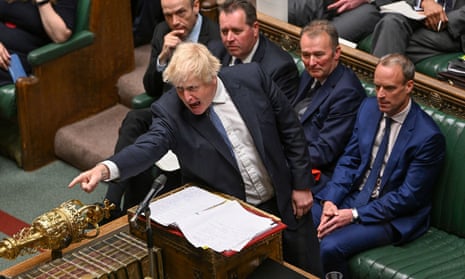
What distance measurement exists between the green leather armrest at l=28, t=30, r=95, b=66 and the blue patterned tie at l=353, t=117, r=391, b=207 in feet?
7.07

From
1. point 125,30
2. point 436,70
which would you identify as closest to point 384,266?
point 436,70

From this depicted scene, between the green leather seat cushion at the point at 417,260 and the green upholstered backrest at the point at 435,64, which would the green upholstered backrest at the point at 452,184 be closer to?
the green leather seat cushion at the point at 417,260

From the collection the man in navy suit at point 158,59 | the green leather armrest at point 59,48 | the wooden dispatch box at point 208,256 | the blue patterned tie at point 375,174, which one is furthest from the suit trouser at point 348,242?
the green leather armrest at point 59,48

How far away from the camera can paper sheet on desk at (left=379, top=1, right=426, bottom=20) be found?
542 cm

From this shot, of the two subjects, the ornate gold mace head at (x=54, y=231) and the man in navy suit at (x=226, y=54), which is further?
the man in navy suit at (x=226, y=54)

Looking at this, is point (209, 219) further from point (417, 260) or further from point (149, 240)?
point (417, 260)

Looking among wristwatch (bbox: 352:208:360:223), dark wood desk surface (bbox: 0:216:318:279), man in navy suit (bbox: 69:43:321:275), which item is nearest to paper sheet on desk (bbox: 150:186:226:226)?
man in navy suit (bbox: 69:43:321:275)

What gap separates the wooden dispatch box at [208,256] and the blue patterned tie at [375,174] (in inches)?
38.6

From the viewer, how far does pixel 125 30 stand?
5.96 metres

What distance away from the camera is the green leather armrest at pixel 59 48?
5.53 meters

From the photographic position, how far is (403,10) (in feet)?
18.0

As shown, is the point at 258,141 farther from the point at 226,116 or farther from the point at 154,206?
the point at 154,206

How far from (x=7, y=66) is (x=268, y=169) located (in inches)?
96.7

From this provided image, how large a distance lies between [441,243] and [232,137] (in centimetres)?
120
